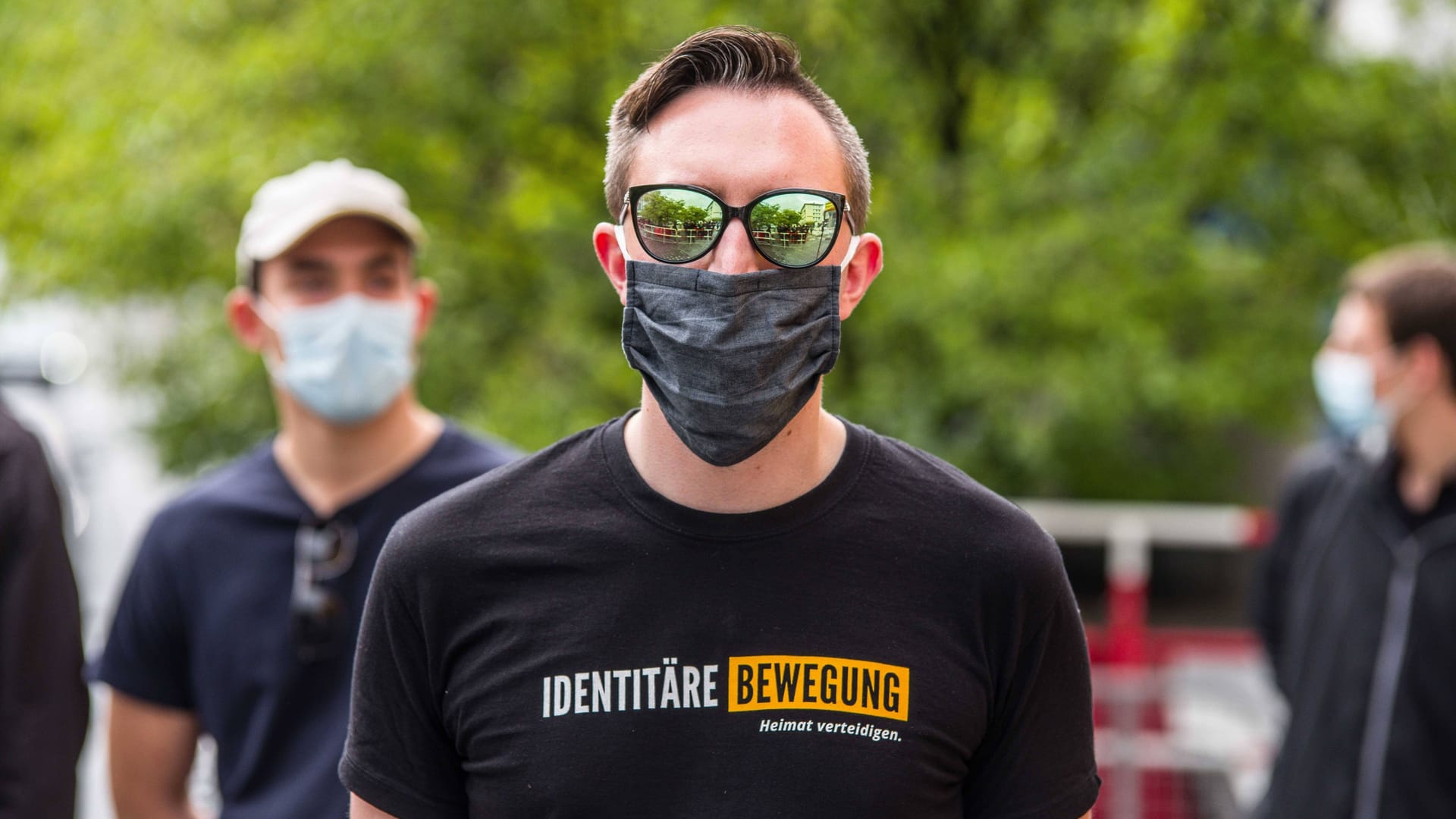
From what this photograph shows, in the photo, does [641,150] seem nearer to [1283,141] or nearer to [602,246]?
[602,246]

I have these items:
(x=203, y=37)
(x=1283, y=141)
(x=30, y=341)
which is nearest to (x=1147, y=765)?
(x=1283, y=141)

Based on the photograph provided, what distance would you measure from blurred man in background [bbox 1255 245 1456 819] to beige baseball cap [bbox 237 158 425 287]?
275cm

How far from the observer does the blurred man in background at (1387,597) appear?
4.05 m

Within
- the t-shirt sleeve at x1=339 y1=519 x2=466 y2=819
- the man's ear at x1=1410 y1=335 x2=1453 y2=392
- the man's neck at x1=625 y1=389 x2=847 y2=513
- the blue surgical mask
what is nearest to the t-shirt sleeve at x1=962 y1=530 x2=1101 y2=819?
the man's neck at x1=625 y1=389 x2=847 y2=513

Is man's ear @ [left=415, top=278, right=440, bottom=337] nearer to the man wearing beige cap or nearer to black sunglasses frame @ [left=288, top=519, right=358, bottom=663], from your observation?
the man wearing beige cap

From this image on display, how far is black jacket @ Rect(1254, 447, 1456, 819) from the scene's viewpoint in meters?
4.04

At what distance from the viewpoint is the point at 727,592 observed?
6.55ft

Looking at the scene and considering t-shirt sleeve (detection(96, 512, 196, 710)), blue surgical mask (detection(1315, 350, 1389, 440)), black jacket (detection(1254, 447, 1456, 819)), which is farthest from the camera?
blue surgical mask (detection(1315, 350, 1389, 440))

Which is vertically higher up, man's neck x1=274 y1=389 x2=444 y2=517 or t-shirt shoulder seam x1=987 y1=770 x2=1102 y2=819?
man's neck x1=274 y1=389 x2=444 y2=517

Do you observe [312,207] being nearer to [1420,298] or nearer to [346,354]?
[346,354]

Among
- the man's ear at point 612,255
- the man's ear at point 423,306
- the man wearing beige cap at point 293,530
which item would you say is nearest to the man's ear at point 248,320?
the man wearing beige cap at point 293,530

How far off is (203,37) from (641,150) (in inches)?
278

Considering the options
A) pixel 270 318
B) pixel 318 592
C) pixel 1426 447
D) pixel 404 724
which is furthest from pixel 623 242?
pixel 1426 447

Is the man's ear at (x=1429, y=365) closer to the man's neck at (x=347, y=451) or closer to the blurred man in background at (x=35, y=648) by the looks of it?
the man's neck at (x=347, y=451)
